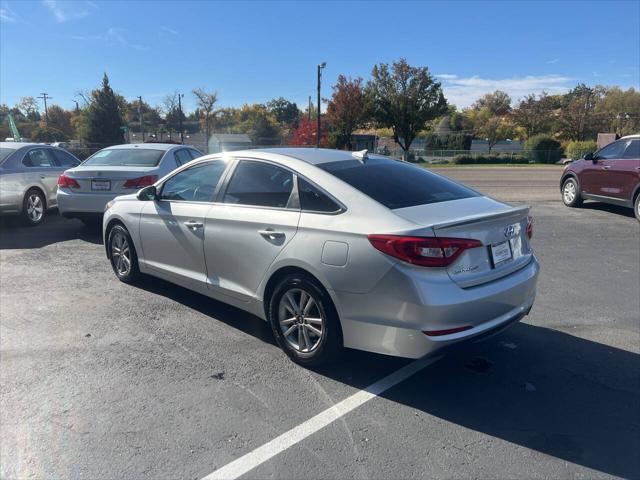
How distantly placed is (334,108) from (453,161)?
1350cm

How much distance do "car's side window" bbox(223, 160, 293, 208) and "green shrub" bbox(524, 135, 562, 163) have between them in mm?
54787

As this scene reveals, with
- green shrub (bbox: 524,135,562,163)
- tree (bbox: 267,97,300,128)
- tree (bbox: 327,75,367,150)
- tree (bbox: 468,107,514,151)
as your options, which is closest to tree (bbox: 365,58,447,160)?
tree (bbox: 327,75,367,150)

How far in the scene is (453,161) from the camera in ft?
173

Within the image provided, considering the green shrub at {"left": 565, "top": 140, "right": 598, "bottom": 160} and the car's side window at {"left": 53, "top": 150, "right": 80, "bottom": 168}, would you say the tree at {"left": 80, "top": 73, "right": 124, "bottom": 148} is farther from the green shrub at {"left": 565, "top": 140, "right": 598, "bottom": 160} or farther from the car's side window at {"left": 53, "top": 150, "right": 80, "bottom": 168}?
the green shrub at {"left": 565, "top": 140, "right": 598, "bottom": 160}

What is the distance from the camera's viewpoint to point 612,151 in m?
11.9

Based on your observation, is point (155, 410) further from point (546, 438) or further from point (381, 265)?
point (546, 438)

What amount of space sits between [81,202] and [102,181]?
1.66 feet

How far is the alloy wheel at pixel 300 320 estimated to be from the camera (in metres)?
3.85

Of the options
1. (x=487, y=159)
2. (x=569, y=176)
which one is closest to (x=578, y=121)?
(x=487, y=159)

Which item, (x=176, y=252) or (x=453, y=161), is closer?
(x=176, y=252)

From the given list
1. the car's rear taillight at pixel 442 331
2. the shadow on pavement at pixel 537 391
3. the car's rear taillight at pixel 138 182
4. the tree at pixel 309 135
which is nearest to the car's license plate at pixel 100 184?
the car's rear taillight at pixel 138 182

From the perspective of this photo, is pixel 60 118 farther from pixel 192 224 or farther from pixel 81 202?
pixel 192 224

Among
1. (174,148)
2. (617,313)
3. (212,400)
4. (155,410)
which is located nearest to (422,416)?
(212,400)

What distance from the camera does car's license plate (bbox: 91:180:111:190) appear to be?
8461 mm
